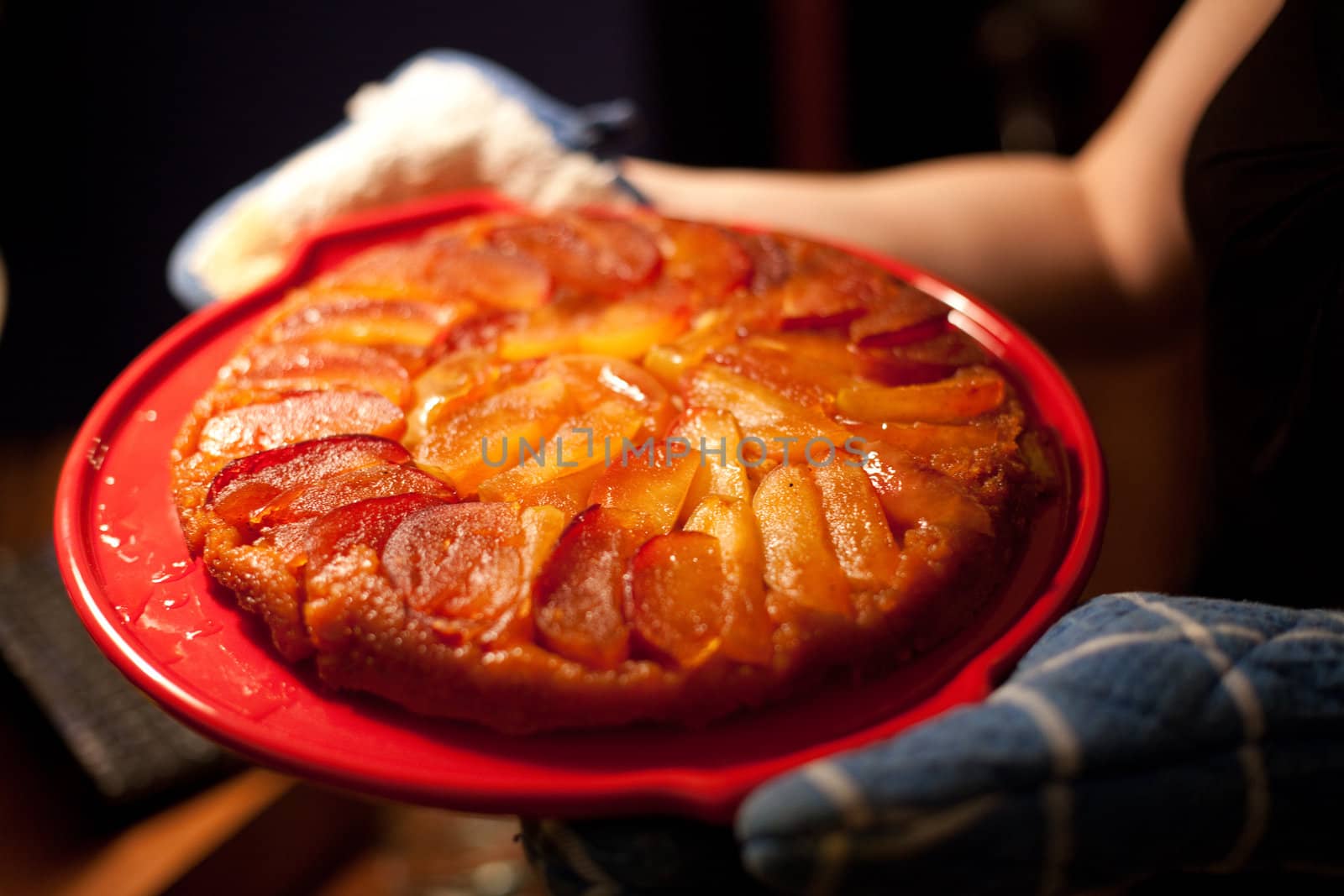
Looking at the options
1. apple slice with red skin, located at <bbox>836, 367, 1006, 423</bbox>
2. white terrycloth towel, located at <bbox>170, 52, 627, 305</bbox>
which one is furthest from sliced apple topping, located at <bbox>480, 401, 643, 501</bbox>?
white terrycloth towel, located at <bbox>170, 52, 627, 305</bbox>

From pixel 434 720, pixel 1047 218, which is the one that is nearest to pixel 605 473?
pixel 434 720

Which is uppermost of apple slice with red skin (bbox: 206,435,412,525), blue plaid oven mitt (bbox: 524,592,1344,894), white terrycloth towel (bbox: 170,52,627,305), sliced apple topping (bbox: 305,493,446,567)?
white terrycloth towel (bbox: 170,52,627,305)

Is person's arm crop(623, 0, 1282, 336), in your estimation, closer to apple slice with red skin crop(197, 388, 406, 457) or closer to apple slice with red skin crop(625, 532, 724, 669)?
apple slice with red skin crop(197, 388, 406, 457)

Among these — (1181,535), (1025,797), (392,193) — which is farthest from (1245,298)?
(1181,535)

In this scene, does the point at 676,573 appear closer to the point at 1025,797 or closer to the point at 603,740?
the point at 603,740

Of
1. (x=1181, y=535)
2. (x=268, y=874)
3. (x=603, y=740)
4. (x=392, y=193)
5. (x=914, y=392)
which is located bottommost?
(x=268, y=874)

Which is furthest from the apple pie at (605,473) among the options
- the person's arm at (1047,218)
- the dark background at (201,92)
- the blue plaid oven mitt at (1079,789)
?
the dark background at (201,92)
